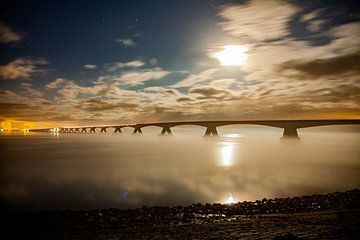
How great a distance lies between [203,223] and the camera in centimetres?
1090

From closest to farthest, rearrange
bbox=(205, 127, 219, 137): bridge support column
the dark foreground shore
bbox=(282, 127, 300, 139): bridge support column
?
the dark foreground shore
bbox=(282, 127, 300, 139): bridge support column
bbox=(205, 127, 219, 137): bridge support column

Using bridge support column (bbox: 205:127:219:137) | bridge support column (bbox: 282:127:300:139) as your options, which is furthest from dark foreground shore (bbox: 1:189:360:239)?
bridge support column (bbox: 205:127:219:137)

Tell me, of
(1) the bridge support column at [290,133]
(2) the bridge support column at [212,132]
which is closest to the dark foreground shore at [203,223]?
(1) the bridge support column at [290,133]

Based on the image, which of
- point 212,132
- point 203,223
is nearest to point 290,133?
point 212,132

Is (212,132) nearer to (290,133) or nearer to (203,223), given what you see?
(290,133)

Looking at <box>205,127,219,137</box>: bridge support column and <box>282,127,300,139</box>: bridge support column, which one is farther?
<box>205,127,219,137</box>: bridge support column

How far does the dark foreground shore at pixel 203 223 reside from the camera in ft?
30.6

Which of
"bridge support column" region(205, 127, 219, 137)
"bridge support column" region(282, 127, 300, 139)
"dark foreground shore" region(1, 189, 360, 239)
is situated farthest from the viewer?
"bridge support column" region(205, 127, 219, 137)

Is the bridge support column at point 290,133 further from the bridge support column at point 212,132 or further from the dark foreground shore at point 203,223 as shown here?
the dark foreground shore at point 203,223

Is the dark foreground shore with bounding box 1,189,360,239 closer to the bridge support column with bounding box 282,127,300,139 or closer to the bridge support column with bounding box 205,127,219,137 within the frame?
the bridge support column with bounding box 282,127,300,139

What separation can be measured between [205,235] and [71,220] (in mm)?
6176

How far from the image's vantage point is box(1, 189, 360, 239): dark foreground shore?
932cm

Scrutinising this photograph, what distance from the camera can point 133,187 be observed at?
21.5 m

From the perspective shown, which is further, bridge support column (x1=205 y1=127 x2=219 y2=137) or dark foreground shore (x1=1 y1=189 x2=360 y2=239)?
bridge support column (x1=205 y1=127 x2=219 y2=137)
